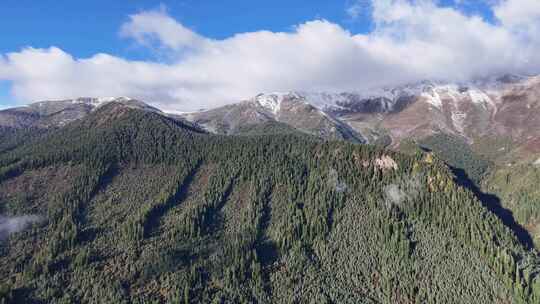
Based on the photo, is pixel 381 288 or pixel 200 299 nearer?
pixel 200 299

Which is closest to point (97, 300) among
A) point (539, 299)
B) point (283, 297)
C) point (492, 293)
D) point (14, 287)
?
point (14, 287)

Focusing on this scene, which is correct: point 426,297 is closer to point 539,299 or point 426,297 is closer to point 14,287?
point 539,299

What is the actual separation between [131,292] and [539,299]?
189 m

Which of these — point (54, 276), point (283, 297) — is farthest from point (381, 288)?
point (54, 276)

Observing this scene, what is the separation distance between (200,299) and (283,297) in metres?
39.7

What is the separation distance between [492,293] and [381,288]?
52.0 m

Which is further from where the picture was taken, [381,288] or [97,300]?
[381,288]

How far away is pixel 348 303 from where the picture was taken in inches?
7244

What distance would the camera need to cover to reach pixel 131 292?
183625 mm

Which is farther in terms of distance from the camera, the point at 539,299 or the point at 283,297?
the point at 283,297

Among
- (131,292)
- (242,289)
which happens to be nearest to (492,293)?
(242,289)

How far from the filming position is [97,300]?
582ft

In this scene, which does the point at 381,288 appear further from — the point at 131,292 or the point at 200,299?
the point at 131,292

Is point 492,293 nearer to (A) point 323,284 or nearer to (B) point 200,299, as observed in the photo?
(A) point 323,284
